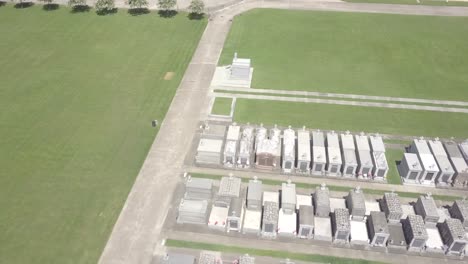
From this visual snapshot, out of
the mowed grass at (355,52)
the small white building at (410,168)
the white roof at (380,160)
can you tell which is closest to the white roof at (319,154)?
the white roof at (380,160)

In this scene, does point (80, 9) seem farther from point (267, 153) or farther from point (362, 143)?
point (362, 143)

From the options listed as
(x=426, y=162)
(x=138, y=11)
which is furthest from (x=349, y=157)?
(x=138, y=11)

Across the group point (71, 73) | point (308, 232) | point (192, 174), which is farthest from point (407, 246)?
point (71, 73)

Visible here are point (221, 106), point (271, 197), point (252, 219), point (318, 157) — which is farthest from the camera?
point (221, 106)

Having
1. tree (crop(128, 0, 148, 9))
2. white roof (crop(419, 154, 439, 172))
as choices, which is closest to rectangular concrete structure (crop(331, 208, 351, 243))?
white roof (crop(419, 154, 439, 172))

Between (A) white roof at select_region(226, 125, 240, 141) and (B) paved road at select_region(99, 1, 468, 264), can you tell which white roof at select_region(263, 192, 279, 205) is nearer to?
(A) white roof at select_region(226, 125, 240, 141)

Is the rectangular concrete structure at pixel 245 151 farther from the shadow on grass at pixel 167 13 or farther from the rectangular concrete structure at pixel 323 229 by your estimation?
the shadow on grass at pixel 167 13
